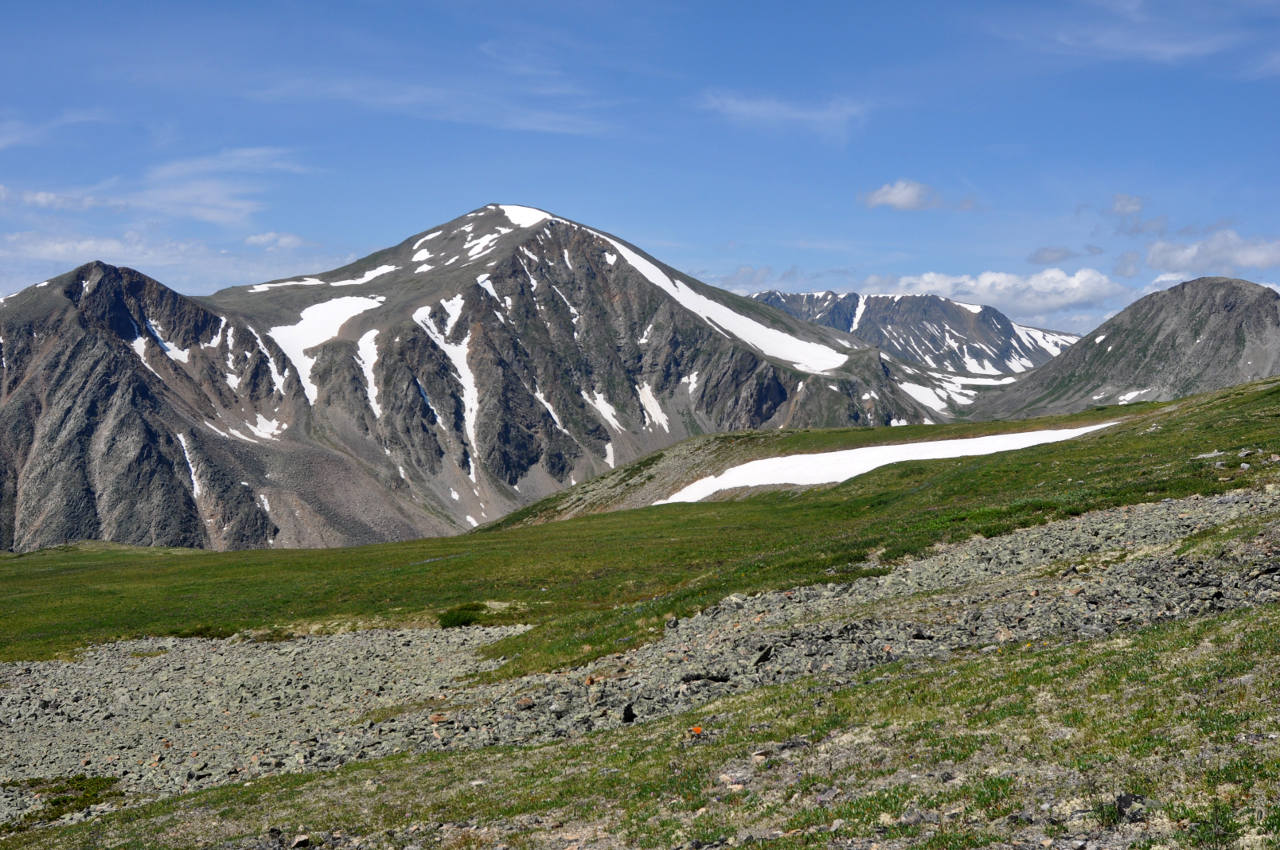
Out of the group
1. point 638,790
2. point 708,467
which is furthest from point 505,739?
point 708,467

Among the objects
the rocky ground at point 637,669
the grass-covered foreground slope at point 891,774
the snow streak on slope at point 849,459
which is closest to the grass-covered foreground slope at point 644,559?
the rocky ground at point 637,669

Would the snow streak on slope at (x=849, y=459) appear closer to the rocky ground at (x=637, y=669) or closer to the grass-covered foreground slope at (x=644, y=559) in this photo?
the grass-covered foreground slope at (x=644, y=559)

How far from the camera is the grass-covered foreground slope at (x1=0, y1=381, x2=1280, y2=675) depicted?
50.1 m

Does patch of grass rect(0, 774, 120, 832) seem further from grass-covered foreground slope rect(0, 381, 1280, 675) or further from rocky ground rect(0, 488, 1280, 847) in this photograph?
grass-covered foreground slope rect(0, 381, 1280, 675)

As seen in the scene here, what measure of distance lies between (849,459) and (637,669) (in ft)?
298

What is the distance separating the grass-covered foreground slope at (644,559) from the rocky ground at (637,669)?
4.69 meters

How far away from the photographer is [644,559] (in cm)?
7475

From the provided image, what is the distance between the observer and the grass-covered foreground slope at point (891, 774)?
48.4ft

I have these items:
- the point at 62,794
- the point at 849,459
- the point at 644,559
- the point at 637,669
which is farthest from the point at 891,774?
the point at 849,459

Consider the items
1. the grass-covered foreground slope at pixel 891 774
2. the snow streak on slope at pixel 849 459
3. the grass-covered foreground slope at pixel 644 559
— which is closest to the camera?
the grass-covered foreground slope at pixel 891 774

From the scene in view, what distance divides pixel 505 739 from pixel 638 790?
10648 millimetres

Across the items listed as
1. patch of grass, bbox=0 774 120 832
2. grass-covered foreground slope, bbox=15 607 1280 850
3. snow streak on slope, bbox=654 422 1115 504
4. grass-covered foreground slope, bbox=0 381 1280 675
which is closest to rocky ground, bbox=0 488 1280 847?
patch of grass, bbox=0 774 120 832

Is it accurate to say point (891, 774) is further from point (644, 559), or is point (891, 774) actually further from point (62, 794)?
point (644, 559)

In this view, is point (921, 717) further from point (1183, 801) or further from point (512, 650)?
point (512, 650)
